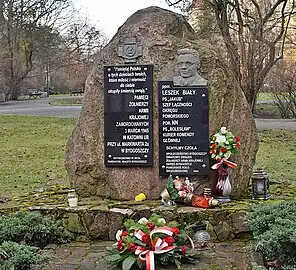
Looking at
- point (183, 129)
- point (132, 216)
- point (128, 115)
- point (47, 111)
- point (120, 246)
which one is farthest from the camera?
point (47, 111)

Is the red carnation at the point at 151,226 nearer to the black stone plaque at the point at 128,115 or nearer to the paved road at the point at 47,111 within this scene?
the black stone plaque at the point at 128,115

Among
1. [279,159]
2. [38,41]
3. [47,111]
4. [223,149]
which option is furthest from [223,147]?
[38,41]

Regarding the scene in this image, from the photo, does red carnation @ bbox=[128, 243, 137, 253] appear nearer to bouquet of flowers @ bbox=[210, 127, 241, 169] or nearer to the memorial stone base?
the memorial stone base

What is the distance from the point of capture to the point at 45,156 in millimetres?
12562

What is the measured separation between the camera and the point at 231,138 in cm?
619

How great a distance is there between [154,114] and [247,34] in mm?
13175

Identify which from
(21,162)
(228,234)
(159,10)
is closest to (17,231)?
(228,234)

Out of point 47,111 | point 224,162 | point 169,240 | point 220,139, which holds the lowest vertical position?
point 47,111

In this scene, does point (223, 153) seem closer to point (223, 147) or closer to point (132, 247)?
point (223, 147)

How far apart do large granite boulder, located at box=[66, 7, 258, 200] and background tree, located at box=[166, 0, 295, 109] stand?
452 inches

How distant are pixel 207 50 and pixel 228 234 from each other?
213 cm

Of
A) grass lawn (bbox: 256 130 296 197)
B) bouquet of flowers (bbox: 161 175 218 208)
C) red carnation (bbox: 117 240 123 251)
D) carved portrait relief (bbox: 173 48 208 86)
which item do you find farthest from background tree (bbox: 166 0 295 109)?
red carnation (bbox: 117 240 123 251)

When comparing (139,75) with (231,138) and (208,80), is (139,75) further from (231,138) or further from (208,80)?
(231,138)

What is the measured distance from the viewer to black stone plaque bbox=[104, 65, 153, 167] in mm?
6543
